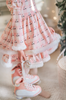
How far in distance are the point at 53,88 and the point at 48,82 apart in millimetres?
93

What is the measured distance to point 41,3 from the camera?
3.91 feet

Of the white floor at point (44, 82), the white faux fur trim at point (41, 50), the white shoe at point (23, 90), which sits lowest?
the white floor at point (44, 82)

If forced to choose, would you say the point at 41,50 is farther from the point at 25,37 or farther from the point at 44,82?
the point at 44,82

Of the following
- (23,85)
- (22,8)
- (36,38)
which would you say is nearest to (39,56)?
(36,38)

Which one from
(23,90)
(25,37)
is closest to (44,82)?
(23,90)

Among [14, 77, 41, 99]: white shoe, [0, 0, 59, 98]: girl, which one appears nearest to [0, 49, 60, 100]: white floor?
[14, 77, 41, 99]: white shoe

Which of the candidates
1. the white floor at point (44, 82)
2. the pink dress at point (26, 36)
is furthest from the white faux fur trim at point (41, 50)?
the white floor at point (44, 82)

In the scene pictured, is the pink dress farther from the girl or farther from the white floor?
the white floor

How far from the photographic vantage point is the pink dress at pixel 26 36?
78 cm

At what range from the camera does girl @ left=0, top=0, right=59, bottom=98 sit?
2.57ft

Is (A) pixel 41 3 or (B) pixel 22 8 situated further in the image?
(A) pixel 41 3

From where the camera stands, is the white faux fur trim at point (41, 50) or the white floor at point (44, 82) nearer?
the white faux fur trim at point (41, 50)

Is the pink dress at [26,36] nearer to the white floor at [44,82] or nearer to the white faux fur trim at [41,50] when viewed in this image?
the white faux fur trim at [41,50]

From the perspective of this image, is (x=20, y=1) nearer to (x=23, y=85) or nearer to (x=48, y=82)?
(x=23, y=85)
